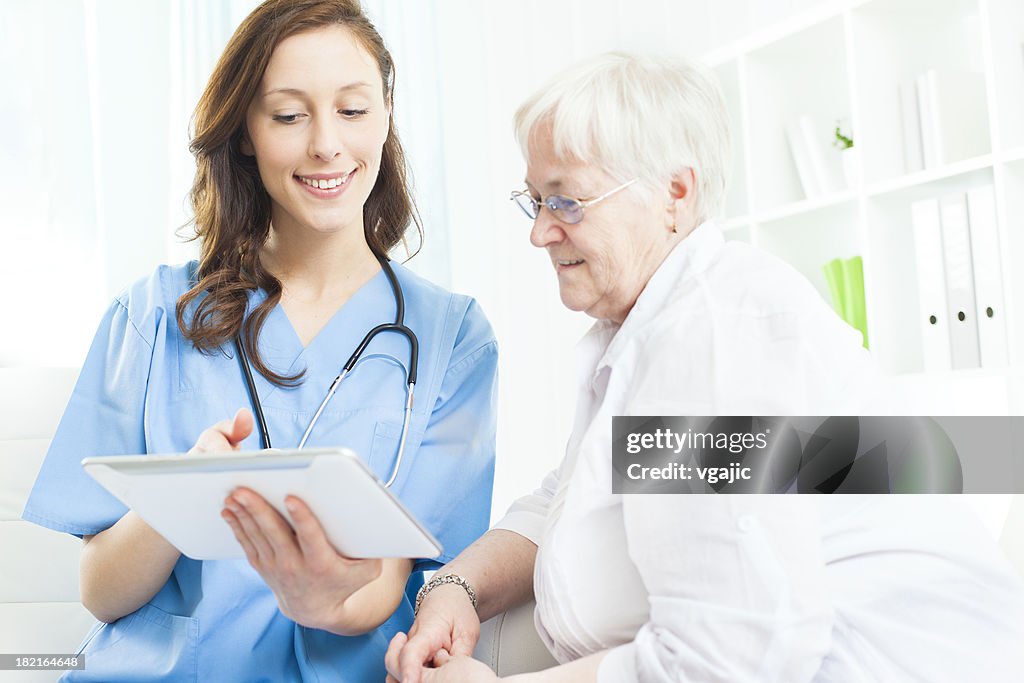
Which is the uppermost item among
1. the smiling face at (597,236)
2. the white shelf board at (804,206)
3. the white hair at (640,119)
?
the white shelf board at (804,206)

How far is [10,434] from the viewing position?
5.66 ft


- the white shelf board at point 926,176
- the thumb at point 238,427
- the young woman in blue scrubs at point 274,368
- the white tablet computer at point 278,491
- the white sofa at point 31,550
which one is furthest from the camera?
the white shelf board at point 926,176

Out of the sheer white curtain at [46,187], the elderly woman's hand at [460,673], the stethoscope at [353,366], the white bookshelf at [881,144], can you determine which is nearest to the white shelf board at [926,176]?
the white bookshelf at [881,144]

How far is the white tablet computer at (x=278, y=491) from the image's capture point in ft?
2.53

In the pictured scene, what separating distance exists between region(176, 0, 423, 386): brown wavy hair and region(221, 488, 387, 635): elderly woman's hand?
Result: 15.8 inches

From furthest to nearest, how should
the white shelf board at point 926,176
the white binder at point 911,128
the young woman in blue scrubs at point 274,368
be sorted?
the white binder at point 911,128 → the white shelf board at point 926,176 → the young woman in blue scrubs at point 274,368

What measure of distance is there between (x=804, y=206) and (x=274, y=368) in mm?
1575

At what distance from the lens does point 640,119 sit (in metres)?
1.03

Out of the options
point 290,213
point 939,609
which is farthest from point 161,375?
point 939,609

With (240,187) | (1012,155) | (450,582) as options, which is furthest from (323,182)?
(1012,155)

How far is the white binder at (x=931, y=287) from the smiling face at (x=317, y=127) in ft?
4.45

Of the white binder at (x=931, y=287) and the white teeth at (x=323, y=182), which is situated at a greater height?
the white teeth at (x=323, y=182)

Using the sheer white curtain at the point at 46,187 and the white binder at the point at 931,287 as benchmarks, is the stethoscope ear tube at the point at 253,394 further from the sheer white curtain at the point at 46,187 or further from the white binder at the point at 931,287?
the white binder at the point at 931,287

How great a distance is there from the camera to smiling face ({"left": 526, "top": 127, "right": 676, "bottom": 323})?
1.05 metres
